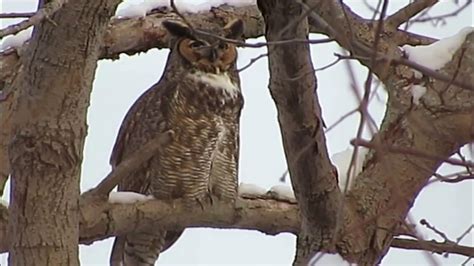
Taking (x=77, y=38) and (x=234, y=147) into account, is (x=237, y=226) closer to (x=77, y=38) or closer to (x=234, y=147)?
(x=234, y=147)

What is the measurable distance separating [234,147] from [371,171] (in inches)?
35.6

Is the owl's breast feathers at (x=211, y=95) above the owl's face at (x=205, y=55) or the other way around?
the other way around

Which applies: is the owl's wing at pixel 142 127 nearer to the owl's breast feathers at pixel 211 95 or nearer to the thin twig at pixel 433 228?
the owl's breast feathers at pixel 211 95

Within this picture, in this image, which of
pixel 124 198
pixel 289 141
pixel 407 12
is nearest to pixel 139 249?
pixel 124 198

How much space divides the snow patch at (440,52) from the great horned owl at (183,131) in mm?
776

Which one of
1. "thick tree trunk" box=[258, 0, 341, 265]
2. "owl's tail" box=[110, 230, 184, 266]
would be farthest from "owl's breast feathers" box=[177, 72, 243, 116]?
"thick tree trunk" box=[258, 0, 341, 265]

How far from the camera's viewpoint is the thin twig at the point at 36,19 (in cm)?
132

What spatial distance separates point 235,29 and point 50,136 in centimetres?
128

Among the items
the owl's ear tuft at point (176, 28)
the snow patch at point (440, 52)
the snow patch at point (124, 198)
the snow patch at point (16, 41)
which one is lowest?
the snow patch at point (124, 198)

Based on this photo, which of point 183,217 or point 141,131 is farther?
point 141,131

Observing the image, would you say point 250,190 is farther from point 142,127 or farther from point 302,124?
point 302,124

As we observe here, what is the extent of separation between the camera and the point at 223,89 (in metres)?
3.01

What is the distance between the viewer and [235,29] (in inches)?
112

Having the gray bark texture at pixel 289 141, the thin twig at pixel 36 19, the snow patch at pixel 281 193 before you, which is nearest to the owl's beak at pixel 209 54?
the snow patch at pixel 281 193
